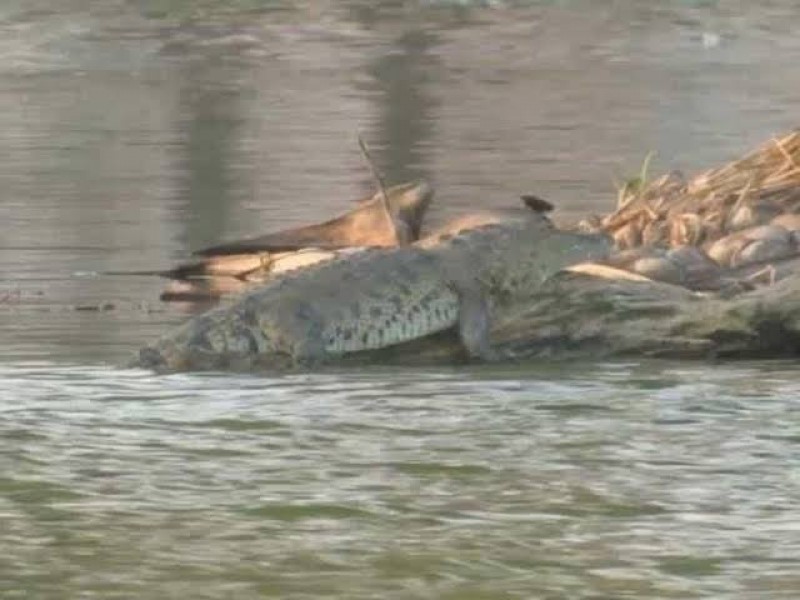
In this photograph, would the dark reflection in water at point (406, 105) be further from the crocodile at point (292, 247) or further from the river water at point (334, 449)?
the crocodile at point (292, 247)

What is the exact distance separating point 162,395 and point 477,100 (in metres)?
14.6

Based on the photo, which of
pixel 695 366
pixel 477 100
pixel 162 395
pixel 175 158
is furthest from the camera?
pixel 477 100

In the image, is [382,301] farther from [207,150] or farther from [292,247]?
[207,150]

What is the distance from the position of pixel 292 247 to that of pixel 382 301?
2003 mm

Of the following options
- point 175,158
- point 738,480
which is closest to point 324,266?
point 738,480

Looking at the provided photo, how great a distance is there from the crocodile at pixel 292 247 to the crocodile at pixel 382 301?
114 cm

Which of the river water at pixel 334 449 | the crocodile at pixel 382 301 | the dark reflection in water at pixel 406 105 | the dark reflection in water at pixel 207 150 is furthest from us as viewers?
the dark reflection in water at pixel 406 105

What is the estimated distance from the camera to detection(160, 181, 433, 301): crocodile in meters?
10.3

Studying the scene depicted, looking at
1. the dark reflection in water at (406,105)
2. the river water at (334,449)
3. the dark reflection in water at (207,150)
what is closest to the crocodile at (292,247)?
the river water at (334,449)

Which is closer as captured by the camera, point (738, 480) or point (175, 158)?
point (738, 480)

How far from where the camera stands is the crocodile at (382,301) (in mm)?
8383

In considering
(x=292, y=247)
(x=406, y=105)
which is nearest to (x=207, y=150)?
(x=406, y=105)

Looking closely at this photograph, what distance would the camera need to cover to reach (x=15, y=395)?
788cm

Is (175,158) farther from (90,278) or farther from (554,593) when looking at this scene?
(554,593)
